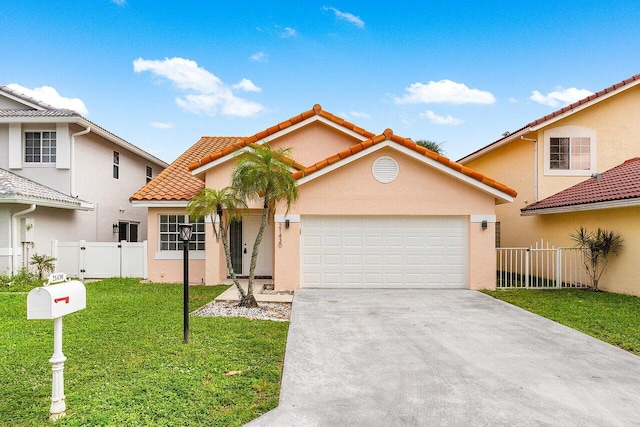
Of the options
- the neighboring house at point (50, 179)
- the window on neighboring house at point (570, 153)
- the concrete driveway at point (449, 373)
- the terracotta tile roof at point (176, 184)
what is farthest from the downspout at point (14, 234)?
the window on neighboring house at point (570, 153)

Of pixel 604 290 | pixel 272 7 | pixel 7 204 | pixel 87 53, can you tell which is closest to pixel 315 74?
pixel 272 7

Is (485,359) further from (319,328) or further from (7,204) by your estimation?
(7,204)

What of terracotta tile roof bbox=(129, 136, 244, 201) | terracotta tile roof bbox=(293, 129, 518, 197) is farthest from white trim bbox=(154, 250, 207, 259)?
terracotta tile roof bbox=(293, 129, 518, 197)

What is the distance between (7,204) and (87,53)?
9.70 metres

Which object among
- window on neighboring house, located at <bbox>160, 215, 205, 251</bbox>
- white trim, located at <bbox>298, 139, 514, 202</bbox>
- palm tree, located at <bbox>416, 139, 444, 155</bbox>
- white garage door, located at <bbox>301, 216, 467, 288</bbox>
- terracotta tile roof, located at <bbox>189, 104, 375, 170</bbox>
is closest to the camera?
white trim, located at <bbox>298, 139, 514, 202</bbox>

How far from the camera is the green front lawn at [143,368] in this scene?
383 centimetres

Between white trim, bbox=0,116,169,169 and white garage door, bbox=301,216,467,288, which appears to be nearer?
white garage door, bbox=301,216,467,288

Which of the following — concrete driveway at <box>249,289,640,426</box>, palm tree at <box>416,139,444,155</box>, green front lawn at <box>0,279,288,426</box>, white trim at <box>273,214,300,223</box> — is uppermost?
palm tree at <box>416,139,444,155</box>

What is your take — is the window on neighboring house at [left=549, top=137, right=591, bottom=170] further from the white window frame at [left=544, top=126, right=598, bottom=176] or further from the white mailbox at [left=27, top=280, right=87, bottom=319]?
the white mailbox at [left=27, top=280, right=87, bottom=319]

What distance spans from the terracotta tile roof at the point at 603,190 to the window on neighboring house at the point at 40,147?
63.8 feet

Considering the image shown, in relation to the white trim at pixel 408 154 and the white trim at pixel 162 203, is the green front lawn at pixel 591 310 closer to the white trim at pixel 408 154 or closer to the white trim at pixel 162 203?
the white trim at pixel 408 154

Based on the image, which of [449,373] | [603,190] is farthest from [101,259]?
[603,190]

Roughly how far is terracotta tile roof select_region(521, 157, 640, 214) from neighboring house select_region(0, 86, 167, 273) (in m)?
18.1

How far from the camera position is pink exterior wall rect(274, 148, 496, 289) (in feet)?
37.7
